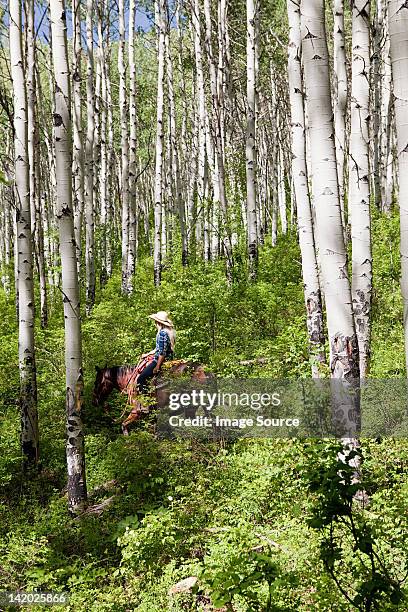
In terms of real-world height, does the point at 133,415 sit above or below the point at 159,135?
below

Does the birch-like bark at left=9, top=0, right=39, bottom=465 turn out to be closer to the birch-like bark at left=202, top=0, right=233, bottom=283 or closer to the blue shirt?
the blue shirt

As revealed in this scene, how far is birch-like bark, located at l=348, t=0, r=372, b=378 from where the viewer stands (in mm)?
6375

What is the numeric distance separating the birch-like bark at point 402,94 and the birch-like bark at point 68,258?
3.68 metres

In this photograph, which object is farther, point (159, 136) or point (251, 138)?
point (159, 136)

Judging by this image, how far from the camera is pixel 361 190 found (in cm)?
648

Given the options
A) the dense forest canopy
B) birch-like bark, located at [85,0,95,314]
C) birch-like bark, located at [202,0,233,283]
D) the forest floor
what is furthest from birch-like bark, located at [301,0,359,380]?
birch-like bark, located at [85,0,95,314]

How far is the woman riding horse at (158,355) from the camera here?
7633 millimetres

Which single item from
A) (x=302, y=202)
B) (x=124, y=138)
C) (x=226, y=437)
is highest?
(x=124, y=138)

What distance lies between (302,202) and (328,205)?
330 cm

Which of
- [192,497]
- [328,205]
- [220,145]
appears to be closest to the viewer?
[328,205]

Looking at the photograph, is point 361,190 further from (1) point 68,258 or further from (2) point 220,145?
(2) point 220,145

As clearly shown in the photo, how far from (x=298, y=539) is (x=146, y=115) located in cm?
2902

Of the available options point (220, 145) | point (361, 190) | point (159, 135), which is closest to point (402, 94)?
point (361, 190)

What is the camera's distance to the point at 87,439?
7660 millimetres
